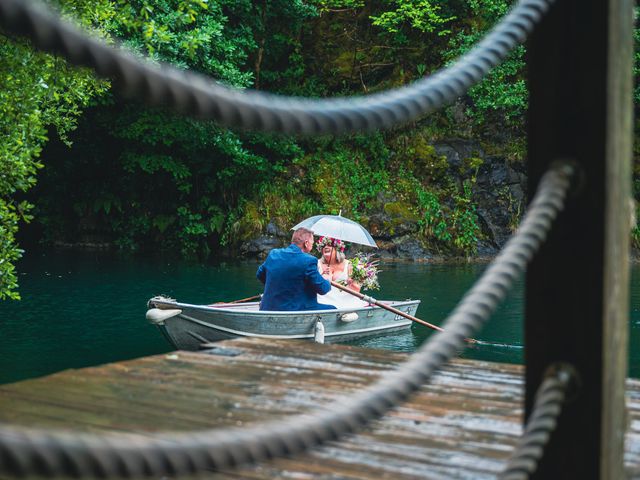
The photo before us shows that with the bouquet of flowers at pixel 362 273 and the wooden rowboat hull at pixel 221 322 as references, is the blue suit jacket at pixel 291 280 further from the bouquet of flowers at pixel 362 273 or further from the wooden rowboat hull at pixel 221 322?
the bouquet of flowers at pixel 362 273

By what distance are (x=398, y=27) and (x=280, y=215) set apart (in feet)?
23.8

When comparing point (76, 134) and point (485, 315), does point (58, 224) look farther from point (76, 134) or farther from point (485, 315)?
point (485, 315)

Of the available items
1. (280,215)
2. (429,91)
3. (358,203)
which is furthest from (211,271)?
(429,91)

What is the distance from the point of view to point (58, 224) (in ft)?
75.3

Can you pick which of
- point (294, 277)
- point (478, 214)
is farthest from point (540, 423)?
point (478, 214)

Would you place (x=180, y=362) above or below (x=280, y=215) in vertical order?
below

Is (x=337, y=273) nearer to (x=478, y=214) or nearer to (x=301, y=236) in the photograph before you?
(x=301, y=236)

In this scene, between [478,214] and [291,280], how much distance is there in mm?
14263

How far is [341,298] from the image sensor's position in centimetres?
973

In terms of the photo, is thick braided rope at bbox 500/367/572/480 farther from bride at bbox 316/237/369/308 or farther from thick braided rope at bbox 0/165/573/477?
bride at bbox 316/237/369/308

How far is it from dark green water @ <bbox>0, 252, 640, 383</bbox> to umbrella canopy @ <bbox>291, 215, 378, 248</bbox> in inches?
58.7

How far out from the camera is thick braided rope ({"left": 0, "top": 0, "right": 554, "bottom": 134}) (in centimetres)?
67

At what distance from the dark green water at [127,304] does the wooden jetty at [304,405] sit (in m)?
4.56

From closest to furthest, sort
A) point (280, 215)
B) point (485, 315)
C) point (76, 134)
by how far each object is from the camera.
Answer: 1. point (485, 315)
2. point (280, 215)
3. point (76, 134)
